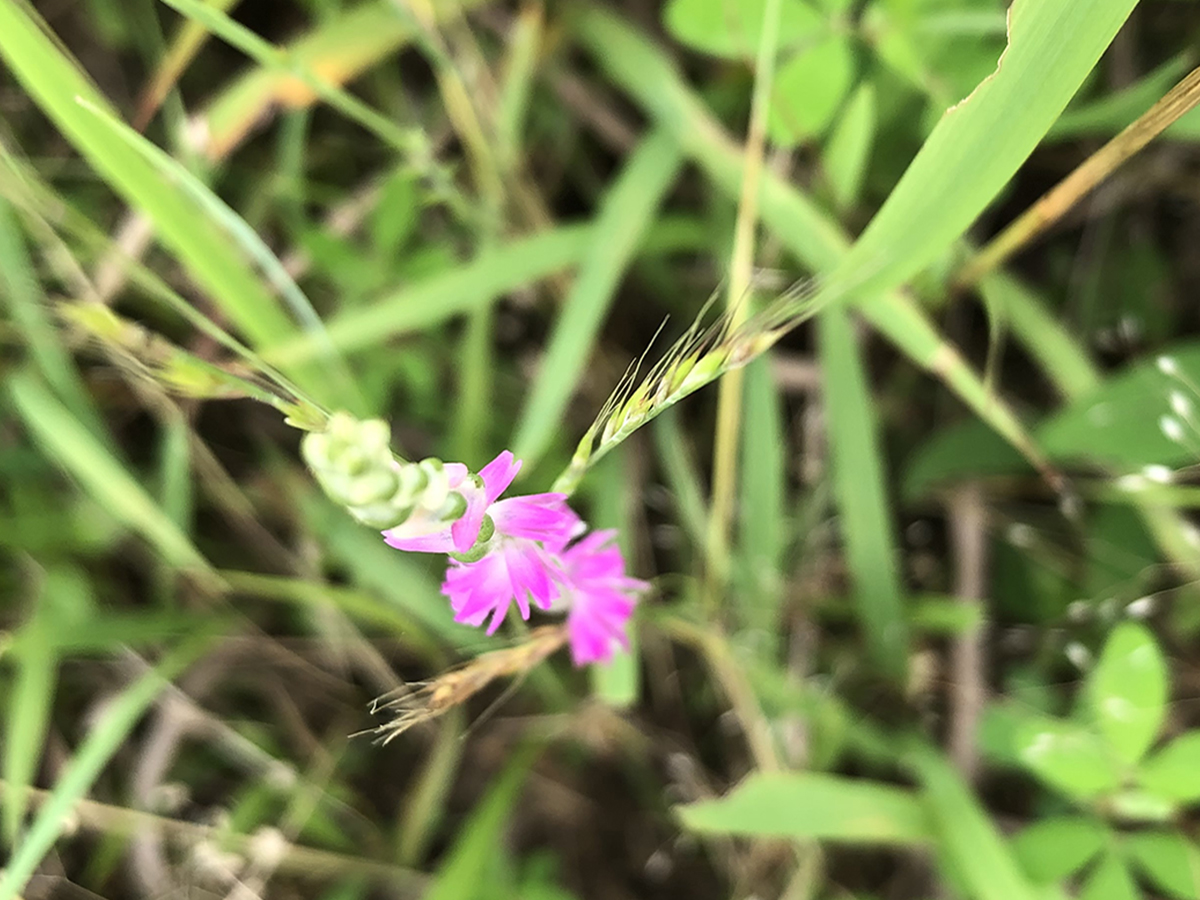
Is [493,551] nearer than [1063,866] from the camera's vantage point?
Yes

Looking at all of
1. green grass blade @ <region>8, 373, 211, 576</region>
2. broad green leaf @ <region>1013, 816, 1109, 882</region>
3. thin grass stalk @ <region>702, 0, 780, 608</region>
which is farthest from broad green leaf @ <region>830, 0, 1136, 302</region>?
green grass blade @ <region>8, 373, 211, 576</region>

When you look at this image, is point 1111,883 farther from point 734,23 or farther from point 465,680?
point 734,23

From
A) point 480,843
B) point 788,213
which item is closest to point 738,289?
point 788,213

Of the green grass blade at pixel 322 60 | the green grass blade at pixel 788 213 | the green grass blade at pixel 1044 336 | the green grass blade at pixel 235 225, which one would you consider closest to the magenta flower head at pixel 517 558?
the green grass blade at pixel 788 213

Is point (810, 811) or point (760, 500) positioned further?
point (760, 500)

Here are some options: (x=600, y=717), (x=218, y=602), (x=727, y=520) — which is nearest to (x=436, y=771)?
(x=600, y=717)

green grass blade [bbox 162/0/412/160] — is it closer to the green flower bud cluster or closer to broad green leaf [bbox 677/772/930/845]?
the green flower bud cluster

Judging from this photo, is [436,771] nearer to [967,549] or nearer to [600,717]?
[600,717]
